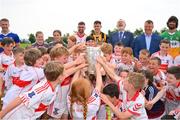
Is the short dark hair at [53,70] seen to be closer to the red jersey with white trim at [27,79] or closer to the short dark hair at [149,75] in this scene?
the red jersey with white trim at [27,79]

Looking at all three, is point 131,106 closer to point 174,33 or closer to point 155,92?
point 155,92

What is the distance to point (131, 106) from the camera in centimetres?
589

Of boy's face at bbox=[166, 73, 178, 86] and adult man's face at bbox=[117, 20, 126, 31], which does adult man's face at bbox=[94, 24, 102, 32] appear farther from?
boy's face at bbox=[166, 73, 178, 86]

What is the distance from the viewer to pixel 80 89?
549 cm

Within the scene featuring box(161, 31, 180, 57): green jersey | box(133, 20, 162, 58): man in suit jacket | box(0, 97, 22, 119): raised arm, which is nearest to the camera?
box(0, 97, 22, 119): raised arm

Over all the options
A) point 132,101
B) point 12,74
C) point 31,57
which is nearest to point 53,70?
point 31,57

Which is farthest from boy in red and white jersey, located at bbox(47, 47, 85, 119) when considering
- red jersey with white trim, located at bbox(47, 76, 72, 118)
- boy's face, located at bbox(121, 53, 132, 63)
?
boy's face, located at bbox(121, 53, 132, 63)

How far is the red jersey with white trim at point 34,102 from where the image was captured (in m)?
5.55

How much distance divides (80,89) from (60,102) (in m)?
0.91

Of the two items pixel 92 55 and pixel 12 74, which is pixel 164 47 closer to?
pixel 92 55

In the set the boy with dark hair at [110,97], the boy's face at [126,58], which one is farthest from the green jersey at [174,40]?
the boy with dark hair at [110,97]

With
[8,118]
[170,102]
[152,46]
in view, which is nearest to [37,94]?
[8,118]

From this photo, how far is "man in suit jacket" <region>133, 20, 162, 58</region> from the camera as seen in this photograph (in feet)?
34.8

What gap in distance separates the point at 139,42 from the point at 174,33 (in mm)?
1034
